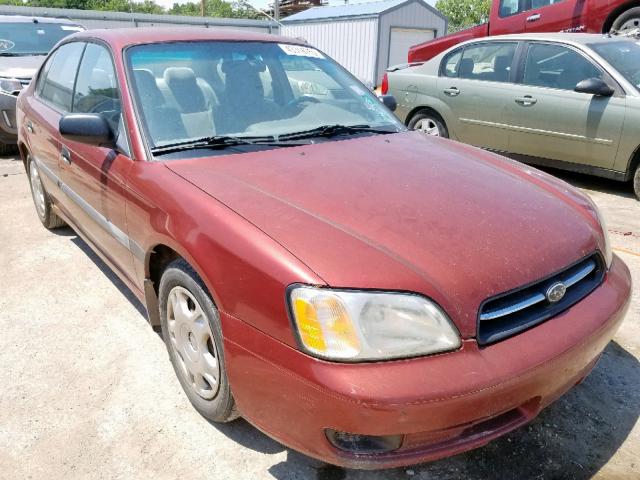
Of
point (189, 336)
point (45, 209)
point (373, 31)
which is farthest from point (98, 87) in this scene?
point (373, 31)

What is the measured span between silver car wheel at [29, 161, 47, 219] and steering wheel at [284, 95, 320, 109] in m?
2.43

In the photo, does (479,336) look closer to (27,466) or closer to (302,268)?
(302,268)

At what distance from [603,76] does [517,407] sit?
14.4 ft

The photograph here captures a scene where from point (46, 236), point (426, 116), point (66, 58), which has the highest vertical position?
point (66, 58)

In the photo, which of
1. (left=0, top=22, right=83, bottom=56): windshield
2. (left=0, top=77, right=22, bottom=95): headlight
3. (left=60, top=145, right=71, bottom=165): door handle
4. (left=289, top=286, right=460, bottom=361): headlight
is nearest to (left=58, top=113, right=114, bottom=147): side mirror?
(left=60, top=145, right=71, bottom=165): door handle

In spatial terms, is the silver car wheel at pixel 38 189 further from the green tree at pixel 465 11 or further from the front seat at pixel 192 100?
the green tree at pixel 465 11

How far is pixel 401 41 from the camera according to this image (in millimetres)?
21094

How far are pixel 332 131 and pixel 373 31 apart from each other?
62.2 ft

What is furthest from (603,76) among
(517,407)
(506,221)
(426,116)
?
(517,407)

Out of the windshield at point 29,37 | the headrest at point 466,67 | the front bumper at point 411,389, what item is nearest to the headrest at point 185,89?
the front bumper at point 411,389

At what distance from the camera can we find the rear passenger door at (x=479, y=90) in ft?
19.1

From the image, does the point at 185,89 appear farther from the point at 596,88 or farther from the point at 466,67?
the point at 466,67

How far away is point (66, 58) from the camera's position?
3.62 meters

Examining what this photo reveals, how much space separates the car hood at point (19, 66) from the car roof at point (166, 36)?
4.27 meters
